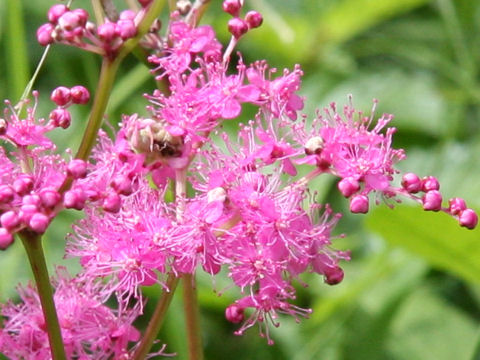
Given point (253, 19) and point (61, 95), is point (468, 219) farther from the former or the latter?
point (61, 95)

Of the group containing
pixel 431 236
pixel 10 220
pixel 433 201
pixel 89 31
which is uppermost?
pixel 89 31

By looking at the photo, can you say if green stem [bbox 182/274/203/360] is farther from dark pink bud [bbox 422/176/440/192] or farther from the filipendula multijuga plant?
dark pink bud [bbox 422/176/440/192]

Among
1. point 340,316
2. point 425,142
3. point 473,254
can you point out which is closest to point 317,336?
point 340,316

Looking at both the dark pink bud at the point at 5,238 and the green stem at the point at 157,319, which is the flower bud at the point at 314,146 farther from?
the dark pink bud at the point at 5,238

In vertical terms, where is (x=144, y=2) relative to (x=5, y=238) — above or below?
above

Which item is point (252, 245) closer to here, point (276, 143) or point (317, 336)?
point (276, 143)

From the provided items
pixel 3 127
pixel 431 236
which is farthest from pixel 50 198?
pixel 431 236
